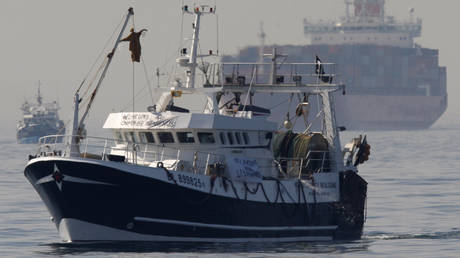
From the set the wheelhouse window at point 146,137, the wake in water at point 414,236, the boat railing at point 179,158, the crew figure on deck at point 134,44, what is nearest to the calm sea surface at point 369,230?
the wake in water at point 414,236

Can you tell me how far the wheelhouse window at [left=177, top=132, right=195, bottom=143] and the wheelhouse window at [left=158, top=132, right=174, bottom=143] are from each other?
34 cm

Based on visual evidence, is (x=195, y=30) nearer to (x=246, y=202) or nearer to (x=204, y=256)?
(x=246, y=202)

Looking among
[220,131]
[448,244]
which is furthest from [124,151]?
[448,244]

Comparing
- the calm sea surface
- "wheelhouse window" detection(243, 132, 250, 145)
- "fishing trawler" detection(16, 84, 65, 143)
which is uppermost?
"wheelhouse window" detection(243, 132, 250, 145)

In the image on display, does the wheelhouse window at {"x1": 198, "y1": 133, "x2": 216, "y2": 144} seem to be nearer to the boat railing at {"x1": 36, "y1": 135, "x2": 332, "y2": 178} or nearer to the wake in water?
the boat railing at {"x1": 36, "y1": 135, "x2": 332, "y2": 178}

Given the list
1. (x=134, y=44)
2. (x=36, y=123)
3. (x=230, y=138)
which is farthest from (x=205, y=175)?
(x=36, y=123)

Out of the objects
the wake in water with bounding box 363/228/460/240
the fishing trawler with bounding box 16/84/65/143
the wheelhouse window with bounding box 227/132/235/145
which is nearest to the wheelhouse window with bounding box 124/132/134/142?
the wheelhouse window with bounding box 227/132/235/145

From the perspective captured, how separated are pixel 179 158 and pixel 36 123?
151664mm

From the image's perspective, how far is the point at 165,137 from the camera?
37000 mm

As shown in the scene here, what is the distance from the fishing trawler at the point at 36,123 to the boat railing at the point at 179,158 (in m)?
141

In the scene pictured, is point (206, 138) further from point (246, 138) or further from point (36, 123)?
point (36, 123)

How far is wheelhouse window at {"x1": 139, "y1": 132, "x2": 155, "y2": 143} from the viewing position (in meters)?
37.4

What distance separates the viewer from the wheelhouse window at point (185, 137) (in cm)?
3666

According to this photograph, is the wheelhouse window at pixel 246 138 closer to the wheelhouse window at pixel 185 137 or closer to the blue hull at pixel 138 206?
the wheelhouse window at pixel 185 137
